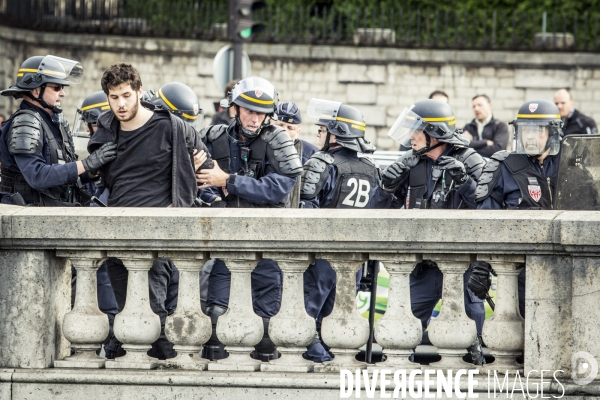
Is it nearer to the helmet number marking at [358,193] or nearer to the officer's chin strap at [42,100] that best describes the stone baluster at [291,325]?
the officer's chin strap at [42,100]

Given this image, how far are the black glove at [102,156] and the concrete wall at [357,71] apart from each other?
39.9 ft

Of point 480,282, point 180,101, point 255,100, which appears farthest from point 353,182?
point 480,282

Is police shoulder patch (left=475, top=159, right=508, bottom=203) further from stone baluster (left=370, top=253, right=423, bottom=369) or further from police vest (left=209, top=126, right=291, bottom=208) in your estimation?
stone baluster (left=370, top=253, right=423, bottom=369)

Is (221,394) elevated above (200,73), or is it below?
below

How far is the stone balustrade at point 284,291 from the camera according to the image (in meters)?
4.07

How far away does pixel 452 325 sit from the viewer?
4227mm

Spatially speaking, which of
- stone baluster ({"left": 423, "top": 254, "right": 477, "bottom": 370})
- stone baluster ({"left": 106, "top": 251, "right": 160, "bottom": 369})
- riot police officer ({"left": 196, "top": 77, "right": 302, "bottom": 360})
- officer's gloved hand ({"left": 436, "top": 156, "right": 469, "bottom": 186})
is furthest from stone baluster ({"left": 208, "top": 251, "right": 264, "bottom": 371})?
officer's gloved hand ({"left": 436, "top": 156, "right": 469, "bottom": 186})

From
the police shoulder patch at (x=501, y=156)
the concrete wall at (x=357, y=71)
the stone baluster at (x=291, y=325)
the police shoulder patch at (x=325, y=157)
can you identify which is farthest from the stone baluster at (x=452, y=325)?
the concrete wall at (x=357, y=71)

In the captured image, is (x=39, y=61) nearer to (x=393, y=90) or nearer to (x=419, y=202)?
(x=419, y=202)

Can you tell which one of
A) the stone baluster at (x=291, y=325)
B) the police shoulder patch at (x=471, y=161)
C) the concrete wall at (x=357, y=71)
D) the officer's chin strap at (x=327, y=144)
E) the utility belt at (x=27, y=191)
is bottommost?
the stone baluster at (x=291, y=325)

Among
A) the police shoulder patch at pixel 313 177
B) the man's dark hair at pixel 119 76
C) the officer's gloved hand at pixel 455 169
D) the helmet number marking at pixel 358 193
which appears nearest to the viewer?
the man's dark hair at pixel 119 76

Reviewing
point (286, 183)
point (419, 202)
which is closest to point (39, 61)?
point (286, 183)

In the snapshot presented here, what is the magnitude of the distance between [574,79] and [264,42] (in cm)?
526

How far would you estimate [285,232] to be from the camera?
164 inches
